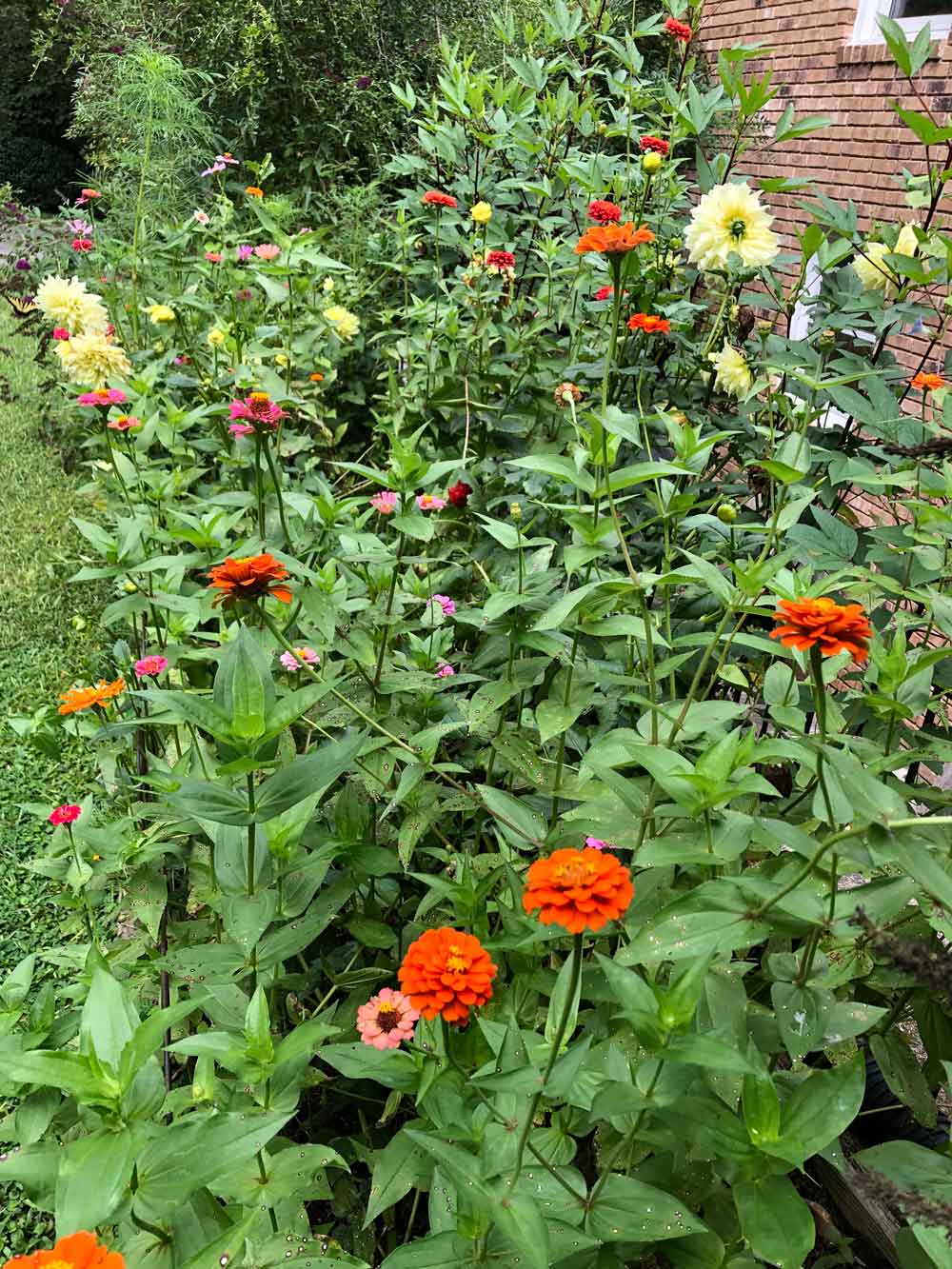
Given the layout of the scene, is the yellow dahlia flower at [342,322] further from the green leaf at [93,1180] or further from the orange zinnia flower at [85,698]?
the green leaf at [93,1180]

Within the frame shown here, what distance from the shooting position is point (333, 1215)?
1401mm

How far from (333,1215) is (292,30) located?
6.77 metres

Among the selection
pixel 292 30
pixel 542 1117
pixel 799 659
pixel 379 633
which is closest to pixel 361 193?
pixel 292 30

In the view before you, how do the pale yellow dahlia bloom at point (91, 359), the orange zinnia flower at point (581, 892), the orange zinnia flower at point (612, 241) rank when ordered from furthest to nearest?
the pale yellow dahlia bloom at point (91, 359) → the orange zinnia flower at point (612, 241) → the orange zinnia flower at point (581, 892)

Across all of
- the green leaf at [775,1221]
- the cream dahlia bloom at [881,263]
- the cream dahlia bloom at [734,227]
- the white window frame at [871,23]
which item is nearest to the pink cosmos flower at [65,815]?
the green leaf at [775,1221]

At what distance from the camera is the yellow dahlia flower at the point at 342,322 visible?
313 centimetres

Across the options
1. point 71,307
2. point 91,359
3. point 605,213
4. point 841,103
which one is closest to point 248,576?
point 605,213

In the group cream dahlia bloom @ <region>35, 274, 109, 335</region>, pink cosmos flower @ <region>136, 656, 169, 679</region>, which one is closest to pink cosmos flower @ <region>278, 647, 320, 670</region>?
pink cosmos flower @ <region>136, 656, 169, 679</region>

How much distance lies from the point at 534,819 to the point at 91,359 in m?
1.72

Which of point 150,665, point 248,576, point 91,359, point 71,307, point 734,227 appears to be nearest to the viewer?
point 248,576

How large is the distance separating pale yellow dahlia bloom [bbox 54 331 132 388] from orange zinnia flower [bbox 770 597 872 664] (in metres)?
1.99

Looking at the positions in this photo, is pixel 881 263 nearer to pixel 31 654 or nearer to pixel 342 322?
pixel 342 322

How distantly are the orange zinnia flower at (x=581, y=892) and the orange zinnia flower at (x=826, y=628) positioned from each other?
0.26 metres

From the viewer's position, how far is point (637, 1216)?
2.89 feet
